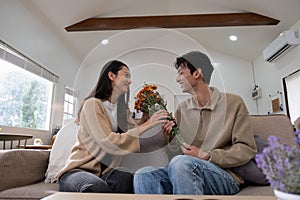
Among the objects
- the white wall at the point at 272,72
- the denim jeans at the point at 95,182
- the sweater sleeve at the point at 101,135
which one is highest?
the white wall at the point at 272,72

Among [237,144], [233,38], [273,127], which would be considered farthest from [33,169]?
[233,38]

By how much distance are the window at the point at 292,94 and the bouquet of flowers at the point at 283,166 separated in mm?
3388

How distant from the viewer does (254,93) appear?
4477mm

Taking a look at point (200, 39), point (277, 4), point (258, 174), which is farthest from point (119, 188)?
point (200, 39)

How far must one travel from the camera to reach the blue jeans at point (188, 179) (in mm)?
820

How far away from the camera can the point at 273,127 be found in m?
1.23

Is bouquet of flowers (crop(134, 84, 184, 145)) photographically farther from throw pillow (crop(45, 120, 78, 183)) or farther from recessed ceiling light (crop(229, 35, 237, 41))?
recessed ceiling light (crop(229, 35, 237, 41))

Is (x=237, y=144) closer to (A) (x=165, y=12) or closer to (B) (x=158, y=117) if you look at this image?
(B) (x=158, y=117)

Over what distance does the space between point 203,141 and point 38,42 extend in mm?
2737

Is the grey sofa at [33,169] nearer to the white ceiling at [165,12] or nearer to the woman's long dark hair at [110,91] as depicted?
the woman's long dark hair at [110,91]

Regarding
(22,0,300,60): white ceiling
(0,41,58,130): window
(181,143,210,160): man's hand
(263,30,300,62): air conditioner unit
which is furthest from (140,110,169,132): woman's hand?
(263,30,300,62): air conditioner unit

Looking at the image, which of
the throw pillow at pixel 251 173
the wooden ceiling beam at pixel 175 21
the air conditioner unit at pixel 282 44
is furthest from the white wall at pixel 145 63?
the air conditioner unit at pixel 282 44

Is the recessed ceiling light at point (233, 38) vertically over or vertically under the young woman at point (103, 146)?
over

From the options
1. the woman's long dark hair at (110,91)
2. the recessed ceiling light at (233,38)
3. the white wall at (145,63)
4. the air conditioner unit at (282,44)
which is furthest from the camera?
the recessed ceiling light at (233,38)
